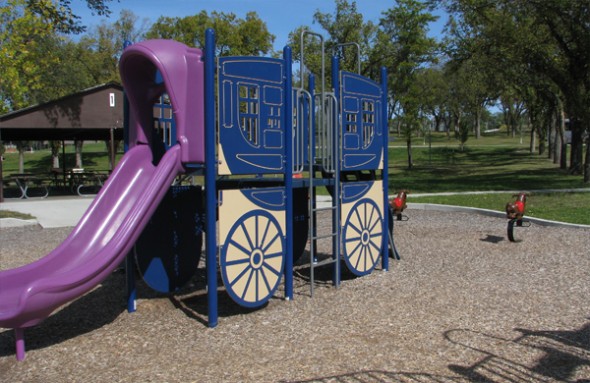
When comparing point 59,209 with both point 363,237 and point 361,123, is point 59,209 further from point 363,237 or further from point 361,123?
point 361,123

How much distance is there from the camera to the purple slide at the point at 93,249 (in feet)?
14.9

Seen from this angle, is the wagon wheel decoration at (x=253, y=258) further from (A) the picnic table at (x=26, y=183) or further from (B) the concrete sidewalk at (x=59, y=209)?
(A) the picnic table at (x=26, y=183)

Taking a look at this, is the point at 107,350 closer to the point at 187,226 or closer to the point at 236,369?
the point at 236,369

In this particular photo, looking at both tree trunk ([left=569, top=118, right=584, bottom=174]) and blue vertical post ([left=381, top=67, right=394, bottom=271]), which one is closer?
blue vertical post ([left=381, top=67, right=394, bottom=271])

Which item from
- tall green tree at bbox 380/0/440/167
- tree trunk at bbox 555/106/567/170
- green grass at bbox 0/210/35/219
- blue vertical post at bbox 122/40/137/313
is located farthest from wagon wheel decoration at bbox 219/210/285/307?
tree trunk at bbox 555/106/567/170

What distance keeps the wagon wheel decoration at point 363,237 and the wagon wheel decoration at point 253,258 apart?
128 cm

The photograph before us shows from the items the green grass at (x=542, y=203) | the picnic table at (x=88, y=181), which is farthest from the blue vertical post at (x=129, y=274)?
the picnic table at (x=88, y=181)

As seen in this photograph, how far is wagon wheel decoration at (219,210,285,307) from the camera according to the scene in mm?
5527

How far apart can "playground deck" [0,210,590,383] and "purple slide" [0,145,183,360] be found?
0.50 m

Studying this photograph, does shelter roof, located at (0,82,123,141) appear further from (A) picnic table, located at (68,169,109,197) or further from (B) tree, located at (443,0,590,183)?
(B) tree, located at (443,0,590,183)

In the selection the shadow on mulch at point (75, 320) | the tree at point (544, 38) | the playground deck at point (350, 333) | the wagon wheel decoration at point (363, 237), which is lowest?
the shadow on mulch at point (75, 320)

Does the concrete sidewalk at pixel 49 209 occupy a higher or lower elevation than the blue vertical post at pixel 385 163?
lower

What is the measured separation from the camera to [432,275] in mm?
7562

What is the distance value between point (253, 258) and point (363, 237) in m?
2.11
